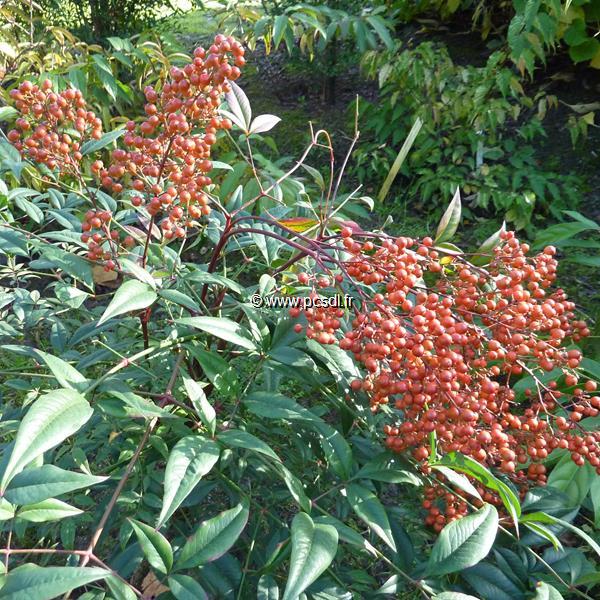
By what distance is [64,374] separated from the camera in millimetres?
949

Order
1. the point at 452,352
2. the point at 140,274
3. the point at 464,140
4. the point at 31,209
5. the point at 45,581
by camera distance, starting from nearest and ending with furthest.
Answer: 1. the point at 45,581
2. the point at 452,352
3. the point at 140,274
4. the point at 31,209
5. the point at 464,140

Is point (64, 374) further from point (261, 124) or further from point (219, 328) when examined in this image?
point (261, 124)

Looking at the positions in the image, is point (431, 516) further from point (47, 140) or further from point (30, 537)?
point (30, 537)

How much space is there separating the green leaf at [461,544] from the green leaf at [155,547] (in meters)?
0.35

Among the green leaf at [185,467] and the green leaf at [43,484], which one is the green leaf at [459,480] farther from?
the green leaf at [43,484]

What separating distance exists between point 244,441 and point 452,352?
1.03ft

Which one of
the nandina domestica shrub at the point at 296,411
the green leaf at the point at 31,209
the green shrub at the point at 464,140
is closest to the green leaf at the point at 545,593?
the nandina domestica shrub at the point at 296,411

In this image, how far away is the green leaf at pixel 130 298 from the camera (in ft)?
3.07

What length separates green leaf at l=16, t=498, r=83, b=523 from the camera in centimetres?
83

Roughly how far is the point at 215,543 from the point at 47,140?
757mm

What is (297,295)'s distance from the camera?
4.16 ft

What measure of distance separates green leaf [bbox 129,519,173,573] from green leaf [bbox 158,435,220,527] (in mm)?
46

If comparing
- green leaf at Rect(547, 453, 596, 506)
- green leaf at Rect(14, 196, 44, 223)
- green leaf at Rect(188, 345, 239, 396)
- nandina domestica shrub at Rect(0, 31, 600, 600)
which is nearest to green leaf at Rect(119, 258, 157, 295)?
nandina domestica shrub at Rect(0, 31, 600, 600)

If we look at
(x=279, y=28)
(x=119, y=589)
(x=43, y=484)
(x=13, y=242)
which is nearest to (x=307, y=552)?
(x=119, y=589)
